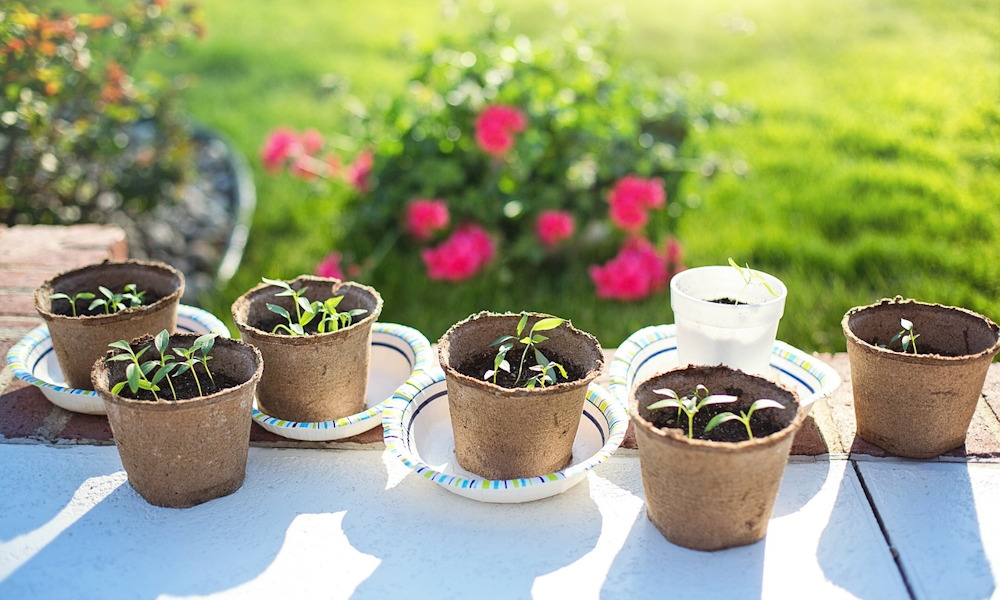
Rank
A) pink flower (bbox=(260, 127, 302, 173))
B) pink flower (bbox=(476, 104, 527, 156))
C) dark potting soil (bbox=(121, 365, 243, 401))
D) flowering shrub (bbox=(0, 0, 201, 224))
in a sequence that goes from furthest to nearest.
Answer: pink flower (bbox=(260, 127, 302, 173)), pink flower (bbox=(476, 104, 527, 156)), flowering shrub (bbox=(0, 0, 201, 224)), dark potting soil (bbox=(121, 365, 243, 401))

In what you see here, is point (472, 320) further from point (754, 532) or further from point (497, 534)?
point (754, 532)

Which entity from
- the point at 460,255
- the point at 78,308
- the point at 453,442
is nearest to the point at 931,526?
the point at 453,442

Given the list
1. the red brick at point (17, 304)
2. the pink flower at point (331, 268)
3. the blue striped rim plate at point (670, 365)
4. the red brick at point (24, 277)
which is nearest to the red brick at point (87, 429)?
the red brick at point (17, 304)

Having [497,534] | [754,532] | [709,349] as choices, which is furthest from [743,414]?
[497,534]

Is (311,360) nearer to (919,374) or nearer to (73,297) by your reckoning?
(73,297)

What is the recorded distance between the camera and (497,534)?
140cm

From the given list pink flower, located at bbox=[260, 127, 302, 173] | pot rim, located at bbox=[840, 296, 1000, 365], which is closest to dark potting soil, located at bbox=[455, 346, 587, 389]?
pot rim, located at bbox=[840, 296, 1000, 365]

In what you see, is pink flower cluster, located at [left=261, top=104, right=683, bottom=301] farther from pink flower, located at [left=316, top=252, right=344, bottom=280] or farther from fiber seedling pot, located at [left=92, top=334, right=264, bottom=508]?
fiber seedling pot, located at [left=92, top=334, right=264, bottom=508]

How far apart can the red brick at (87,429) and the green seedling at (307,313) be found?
34 centimetres

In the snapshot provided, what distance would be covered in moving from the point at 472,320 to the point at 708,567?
0.53 metres

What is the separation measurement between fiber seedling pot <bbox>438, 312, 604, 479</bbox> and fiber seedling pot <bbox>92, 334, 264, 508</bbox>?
0.32 m

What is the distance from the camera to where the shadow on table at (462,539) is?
131 cm

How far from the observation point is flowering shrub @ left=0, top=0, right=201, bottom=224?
266 cm

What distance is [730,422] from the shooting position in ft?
4.58
